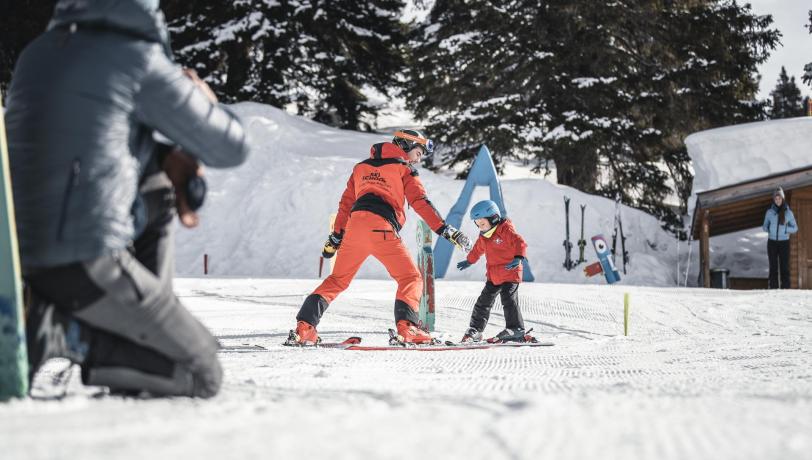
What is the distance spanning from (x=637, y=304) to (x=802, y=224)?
8231mm

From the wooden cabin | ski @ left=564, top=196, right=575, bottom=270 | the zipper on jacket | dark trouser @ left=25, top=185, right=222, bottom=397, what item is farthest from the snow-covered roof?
the zipper on jacket

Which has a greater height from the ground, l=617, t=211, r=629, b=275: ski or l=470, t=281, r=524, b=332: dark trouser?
l=617, t=211, r=629, b=275: ski

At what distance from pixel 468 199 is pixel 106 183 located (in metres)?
12.9

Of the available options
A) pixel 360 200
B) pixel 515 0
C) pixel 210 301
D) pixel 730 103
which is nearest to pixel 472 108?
pixel 515 0

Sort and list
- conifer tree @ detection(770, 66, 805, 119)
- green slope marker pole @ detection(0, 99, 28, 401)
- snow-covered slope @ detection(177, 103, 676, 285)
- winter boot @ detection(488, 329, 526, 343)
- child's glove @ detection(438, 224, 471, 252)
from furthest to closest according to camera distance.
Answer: conifer tree @ detection(770, 66, 805, 119), snow-covered slope @ detection(177, 103, 676, 285), winter boot @ detection(488, 329, 526, 343), child's glove @ detection(438, 224, 471, 252), green slope marker pole @ detection(0, 99, 28, 401)

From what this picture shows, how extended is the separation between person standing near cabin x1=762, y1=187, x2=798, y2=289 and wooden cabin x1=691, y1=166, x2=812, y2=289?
93 centimetres

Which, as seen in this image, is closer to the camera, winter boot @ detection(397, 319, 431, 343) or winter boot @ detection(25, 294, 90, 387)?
winter boot @ detection(25, 294, 90, 387)

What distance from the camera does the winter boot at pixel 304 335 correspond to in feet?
18.5

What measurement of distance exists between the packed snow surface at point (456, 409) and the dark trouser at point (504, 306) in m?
1.21

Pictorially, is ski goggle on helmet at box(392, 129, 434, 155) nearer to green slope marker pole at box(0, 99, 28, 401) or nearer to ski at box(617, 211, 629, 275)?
green slope marker pole at box(0, 99, 28, 401)

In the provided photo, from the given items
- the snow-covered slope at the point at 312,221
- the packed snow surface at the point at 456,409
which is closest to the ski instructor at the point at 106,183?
the packed snow surface at the point at 456,409

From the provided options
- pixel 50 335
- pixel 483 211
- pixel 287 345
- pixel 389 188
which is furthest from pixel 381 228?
pixel 50 335

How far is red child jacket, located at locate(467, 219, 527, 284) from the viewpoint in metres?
6.93

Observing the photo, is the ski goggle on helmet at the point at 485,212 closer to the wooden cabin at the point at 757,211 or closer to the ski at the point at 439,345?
the ski at the point at 439,345
